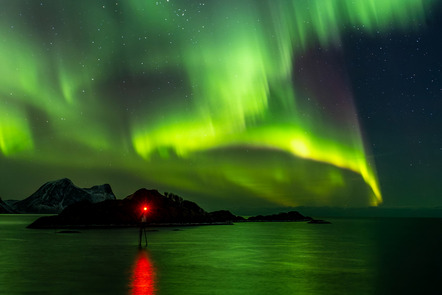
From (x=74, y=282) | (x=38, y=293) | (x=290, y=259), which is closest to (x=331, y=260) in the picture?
(x=290, y=259)

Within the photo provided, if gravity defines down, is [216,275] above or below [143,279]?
below

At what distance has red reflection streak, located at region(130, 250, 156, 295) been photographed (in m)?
35.0

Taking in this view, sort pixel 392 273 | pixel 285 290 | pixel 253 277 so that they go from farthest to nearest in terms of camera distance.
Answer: pixel 392 273, pixel 253 277, pixel 285 290

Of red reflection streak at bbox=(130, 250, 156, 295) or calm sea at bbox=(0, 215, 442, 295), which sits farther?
calm sea at bbox=(0, 215, 442, 295)

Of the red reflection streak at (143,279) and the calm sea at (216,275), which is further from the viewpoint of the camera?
the calm sea at (216,275)

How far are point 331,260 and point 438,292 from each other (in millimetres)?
24496

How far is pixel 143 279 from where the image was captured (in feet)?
137

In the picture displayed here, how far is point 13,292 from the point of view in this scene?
34875 mm

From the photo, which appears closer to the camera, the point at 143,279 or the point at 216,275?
the point at 143,279

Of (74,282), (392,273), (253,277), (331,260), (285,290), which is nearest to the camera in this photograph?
(285,290)

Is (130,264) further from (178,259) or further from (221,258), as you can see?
(221,258)

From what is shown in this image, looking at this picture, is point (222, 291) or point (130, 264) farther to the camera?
point (130, 264)

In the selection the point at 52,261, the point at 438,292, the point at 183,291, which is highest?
the point at 52,261

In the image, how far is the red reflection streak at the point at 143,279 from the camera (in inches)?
1377
